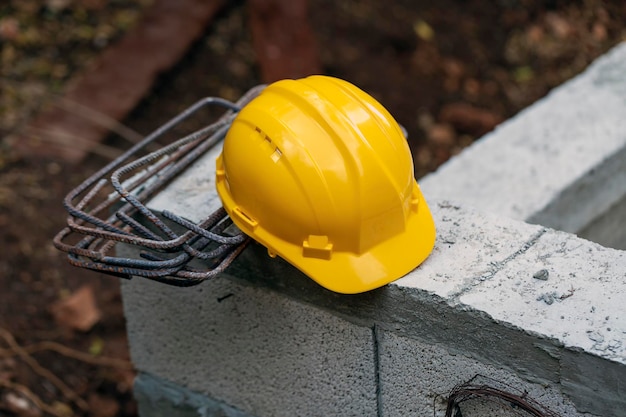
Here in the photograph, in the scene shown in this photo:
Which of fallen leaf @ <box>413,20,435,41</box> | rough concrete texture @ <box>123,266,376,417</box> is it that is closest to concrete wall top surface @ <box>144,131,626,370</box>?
rough concrete texture @ <box>123,266,376,417</box>

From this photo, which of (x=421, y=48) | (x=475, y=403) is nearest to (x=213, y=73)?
(x=421, y=48)

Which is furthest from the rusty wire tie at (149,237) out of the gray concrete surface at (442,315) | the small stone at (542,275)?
the small stone at (542,275)

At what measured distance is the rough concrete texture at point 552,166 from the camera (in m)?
3.04

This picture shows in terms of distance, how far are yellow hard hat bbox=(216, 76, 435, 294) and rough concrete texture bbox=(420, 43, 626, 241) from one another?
84cm

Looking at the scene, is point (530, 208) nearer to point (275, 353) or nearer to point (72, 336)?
point (275, 353)

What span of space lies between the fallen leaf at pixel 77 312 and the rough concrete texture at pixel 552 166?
1.68 metres

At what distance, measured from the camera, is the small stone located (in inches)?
80.7

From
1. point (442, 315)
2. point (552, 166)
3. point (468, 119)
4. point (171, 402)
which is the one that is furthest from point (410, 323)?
point (468, 119)

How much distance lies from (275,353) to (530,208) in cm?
104

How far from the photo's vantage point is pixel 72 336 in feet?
12.8

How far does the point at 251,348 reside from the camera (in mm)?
2537

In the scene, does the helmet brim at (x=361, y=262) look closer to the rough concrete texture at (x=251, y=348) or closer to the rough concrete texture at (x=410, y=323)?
A: the rough concrete texture at (x=410, y=323)

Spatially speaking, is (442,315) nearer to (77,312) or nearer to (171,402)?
(171,402)

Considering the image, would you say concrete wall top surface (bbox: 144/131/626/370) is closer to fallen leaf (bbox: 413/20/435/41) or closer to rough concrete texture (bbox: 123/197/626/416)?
rough concrete texture (bbox: 123/197/626/416)
